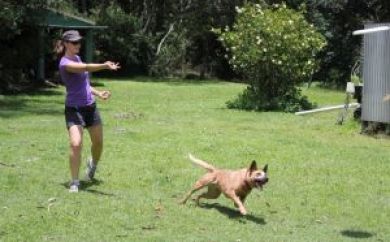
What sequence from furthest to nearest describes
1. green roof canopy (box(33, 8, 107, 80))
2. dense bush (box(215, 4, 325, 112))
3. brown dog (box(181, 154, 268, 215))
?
green roof canopy (box(33, 8, 107, 80)), dense bush (box(215, 4, 325, 112)), brown dog (box(181, 154, 268, 215))

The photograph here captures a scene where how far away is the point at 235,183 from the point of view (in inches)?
286

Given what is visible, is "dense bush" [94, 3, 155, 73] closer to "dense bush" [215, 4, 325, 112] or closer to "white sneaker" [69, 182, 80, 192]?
"dense bush" [215, 4, 325, 112]

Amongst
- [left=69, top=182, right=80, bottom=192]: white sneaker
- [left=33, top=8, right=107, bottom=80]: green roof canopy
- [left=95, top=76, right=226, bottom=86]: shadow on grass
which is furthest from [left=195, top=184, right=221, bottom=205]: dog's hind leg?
[left=95, top=76, right=226, bottom=86]: shadow on grass

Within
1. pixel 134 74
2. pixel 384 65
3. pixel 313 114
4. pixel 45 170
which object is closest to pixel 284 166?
pixel 45 170

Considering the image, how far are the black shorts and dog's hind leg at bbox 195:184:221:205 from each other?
1.55 metres

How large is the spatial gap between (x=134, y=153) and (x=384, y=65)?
5.88 metres

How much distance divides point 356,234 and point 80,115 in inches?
130

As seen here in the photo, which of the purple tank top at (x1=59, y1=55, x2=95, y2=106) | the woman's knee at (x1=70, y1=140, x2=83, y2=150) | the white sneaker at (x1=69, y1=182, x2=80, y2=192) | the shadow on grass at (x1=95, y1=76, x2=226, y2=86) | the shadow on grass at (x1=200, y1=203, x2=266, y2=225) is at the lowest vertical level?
the shadow on grass at (x1=95, y1=76, x2=226, y2=86)

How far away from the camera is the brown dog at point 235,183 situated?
7027 mm

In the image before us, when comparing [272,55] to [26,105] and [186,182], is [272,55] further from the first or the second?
[186,182]

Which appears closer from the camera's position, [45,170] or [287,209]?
[287,209]

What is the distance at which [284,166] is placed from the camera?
10523 mm

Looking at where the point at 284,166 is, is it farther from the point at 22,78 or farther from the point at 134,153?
the point at 22,78

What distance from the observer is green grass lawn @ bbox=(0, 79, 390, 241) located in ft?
22.2
